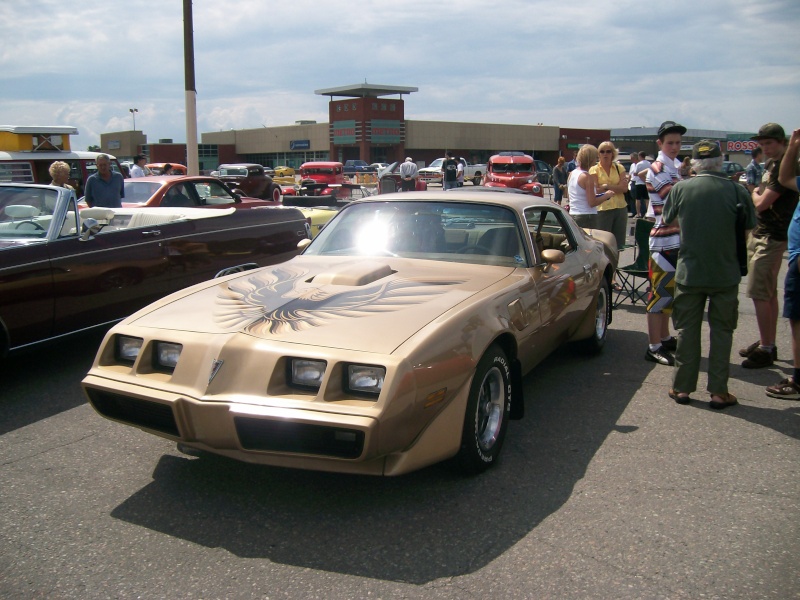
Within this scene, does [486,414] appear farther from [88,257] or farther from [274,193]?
[274,193]

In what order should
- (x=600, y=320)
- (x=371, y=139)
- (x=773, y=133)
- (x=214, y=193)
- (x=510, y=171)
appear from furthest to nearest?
(x=371, y=139), (x=510, y=171), (x=214, y=193), (x=600, y=320), (x=773, y=133)

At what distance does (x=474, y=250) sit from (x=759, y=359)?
9.09 ft

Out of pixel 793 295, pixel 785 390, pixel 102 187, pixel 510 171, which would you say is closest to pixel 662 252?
pixel 793 295

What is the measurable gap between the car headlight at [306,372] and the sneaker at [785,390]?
11.6 feet

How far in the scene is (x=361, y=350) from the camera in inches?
123

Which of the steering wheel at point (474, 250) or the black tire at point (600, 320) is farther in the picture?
the black tire at point (600, 320)

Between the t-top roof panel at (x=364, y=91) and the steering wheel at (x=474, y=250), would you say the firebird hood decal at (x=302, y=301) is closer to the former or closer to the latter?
the steering wheel at (x=474, y=250)

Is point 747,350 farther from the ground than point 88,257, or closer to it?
closer to it

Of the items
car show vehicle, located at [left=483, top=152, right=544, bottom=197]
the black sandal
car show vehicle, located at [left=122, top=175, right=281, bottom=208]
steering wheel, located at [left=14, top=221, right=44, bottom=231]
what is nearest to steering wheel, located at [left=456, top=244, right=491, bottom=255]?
the black sandal

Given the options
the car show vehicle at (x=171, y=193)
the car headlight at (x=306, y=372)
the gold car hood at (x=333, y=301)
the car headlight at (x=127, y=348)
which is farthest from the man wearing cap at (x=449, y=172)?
the car headlight at (x=306, y=372)

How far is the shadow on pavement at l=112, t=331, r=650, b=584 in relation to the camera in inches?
117

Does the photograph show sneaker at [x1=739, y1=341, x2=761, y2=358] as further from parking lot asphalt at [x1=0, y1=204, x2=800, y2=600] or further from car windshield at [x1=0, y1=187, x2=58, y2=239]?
car windshield at [x1=0, y1=187, x2=58, y2=239]

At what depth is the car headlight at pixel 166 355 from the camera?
350 centimetres

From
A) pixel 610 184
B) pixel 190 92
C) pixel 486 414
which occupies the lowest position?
pixel 486 414
